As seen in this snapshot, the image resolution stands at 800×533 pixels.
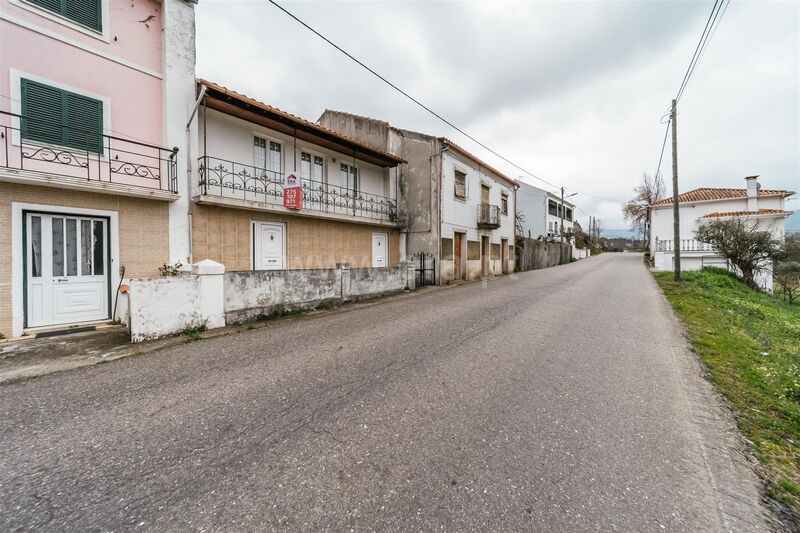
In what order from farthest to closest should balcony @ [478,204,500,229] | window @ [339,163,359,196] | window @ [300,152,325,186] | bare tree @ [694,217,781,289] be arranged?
balcony @ [478,204,500,229], bare tree @ [694,217,781,289], window @ [339,163,359,196], window @ [300,152,325,186]

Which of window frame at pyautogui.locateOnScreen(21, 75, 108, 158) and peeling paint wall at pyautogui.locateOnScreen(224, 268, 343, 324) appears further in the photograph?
peeling paint wall at pyautogui.locateOnScreen(224, 268, 343, 324)

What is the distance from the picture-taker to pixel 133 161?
7.45 metres

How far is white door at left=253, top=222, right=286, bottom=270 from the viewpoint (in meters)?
9.52

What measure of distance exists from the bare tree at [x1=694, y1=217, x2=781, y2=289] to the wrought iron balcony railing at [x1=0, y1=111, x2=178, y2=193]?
23293mm

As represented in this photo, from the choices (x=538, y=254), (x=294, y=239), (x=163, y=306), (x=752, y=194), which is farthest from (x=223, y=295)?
(x=752, y=194)

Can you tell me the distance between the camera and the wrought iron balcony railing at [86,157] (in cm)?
605

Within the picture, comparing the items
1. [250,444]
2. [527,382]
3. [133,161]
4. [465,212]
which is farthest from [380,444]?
[465,212]

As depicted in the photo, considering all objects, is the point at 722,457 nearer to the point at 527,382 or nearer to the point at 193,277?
the point at 527,382

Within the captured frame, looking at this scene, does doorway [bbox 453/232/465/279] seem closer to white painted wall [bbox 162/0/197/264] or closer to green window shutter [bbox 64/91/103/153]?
white painted wall [bbox 162/0/197/264]

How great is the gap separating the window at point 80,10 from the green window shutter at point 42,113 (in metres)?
1.70

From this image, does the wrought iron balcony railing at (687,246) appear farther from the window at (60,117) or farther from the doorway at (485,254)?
the window at (60,117)

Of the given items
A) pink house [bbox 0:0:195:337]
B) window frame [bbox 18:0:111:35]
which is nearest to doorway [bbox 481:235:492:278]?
pink house [bbox 0:0:195:337]

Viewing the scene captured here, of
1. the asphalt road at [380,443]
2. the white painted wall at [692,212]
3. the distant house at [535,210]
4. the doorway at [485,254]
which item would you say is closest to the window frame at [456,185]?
the doorway at [485,254]

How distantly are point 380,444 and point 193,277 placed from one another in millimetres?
5426
